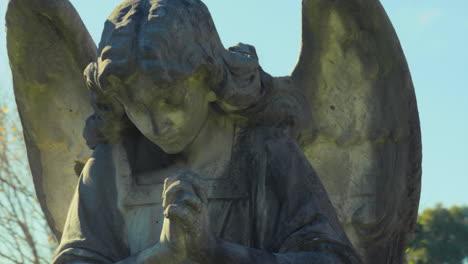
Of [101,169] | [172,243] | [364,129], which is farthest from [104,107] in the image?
[364,129]

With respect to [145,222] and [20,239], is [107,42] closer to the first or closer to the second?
[145,222]

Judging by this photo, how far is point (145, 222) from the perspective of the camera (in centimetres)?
478

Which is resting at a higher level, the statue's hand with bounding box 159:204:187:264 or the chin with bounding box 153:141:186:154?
the chin with bounding box 153:141:186:154

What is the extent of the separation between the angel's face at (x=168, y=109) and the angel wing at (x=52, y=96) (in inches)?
61.9

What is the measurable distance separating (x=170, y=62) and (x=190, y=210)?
2.53 feet

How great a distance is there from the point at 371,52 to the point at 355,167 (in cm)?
71

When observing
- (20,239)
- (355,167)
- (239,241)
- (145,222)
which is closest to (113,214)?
(145,222)

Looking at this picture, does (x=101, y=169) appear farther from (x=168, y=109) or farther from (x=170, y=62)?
(x=170, y=62)

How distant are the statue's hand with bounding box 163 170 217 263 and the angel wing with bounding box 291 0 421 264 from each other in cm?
162

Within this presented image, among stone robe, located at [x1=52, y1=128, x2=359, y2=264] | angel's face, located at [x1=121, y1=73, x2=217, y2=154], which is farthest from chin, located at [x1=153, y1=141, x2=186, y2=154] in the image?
stone robe, located at [x1=52, y1=128, x2=359, y2=264]

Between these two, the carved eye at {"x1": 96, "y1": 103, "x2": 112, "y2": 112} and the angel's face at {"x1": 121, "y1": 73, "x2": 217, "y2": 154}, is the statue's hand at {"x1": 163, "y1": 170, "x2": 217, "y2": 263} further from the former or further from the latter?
the carved eye at {"x1": 96, "y1": 103, "x2": 112, "y2": 112}

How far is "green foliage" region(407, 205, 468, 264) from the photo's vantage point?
96.2 ft

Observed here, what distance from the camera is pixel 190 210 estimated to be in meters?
4.00

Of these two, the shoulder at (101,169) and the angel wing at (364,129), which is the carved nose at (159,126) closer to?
the shoulder at (101,169)
